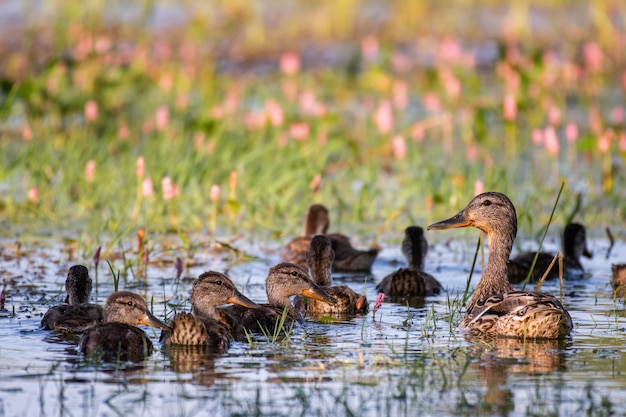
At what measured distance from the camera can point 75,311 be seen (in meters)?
8.15

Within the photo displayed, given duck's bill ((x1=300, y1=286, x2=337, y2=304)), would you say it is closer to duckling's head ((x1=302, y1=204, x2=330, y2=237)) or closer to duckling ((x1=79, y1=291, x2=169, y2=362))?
duckling ((x1=79, y1=291, x2=169, y2=362))

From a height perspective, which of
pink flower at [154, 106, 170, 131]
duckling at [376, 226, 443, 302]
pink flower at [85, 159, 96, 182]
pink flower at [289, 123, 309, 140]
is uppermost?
pink flower at [154, 106, 170, 131]

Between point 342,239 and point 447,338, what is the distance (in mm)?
3578

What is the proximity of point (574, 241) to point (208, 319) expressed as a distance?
14.8 feet

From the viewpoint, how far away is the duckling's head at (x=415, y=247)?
10.9 m

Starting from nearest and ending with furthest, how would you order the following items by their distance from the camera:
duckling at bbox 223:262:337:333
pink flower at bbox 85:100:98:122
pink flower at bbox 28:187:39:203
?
duckling at bbox 223:262:337:333 < pink flower at bbox 28:187:39:203 < pink flower at bbox 85:100:98:122

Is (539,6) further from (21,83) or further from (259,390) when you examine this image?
(259,390)

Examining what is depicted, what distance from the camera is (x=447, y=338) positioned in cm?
796

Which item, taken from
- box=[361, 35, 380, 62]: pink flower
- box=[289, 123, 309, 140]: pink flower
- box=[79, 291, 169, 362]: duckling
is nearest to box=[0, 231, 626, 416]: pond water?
box=[79, 291, 169, 362]: duckling

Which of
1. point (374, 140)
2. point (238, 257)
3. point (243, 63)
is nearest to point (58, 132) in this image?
point (374, 140)

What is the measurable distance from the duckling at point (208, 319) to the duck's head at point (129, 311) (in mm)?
200

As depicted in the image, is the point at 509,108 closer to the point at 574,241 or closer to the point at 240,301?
the point at 574,241

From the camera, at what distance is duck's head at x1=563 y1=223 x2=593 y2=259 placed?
36.8 ft

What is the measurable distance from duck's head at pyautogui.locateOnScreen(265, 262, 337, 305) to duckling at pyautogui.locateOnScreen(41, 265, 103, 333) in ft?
4.33
